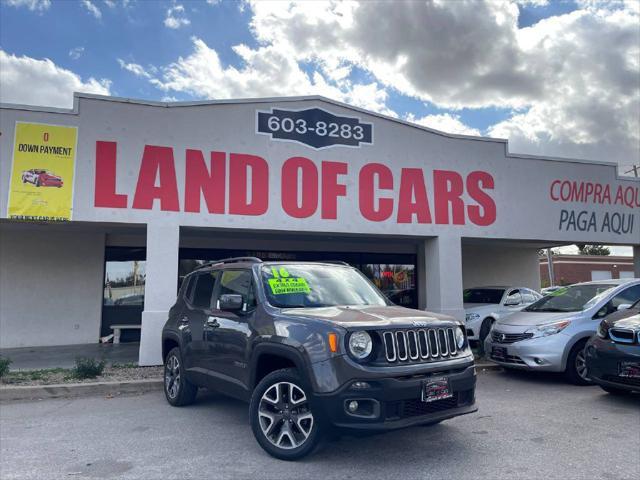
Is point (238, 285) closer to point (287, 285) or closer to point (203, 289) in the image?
point (287, 285)

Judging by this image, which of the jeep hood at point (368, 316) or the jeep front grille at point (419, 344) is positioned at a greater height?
the jeep hood at point (368, 316)

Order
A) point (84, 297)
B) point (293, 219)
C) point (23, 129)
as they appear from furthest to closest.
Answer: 1. point (84, 297)
2. point (293, 219)
3. point (23, 129)

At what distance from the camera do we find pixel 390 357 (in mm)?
4492

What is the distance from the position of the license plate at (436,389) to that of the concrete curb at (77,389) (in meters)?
5.26

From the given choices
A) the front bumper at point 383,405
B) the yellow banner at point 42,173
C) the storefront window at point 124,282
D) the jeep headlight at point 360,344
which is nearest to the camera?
the front bumper at point 383,405

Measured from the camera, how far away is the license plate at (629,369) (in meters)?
6.27

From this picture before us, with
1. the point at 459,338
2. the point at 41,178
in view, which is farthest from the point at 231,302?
the point at 41,178

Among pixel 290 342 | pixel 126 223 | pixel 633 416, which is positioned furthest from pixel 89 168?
pixel 633 416

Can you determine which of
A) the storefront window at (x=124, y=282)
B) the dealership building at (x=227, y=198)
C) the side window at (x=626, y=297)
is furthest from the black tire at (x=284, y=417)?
the storefront window at (x=124, y=282)

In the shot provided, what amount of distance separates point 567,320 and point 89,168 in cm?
895

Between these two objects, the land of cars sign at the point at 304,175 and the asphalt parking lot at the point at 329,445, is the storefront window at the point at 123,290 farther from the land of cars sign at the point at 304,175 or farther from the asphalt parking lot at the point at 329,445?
the asphalt parking lot at the point at 329,445

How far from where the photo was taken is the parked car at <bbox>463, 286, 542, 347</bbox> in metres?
12.6

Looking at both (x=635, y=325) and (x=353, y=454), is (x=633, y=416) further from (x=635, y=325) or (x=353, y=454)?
(x=353, y=454)

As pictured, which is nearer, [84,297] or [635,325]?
[635,325]
